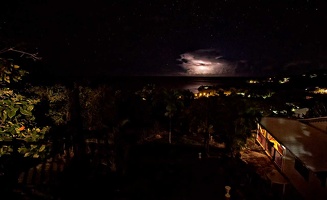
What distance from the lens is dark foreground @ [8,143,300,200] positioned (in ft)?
31.4

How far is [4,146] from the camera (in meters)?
2.86

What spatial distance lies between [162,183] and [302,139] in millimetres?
7387

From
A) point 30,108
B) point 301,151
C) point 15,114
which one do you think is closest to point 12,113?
point 15,114

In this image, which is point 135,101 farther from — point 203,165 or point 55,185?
point 55,185

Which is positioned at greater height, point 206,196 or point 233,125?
point 233,125

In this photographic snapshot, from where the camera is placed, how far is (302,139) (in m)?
12.2

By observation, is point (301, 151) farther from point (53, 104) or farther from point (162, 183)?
point (53, 104)

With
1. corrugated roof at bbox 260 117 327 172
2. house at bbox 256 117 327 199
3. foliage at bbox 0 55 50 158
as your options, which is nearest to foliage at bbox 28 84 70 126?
corrugated roof at bbox 260 117 327 172

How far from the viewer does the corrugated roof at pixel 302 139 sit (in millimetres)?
9711

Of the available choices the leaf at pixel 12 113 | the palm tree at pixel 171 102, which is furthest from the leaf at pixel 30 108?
the palm tree at pixel 171 102

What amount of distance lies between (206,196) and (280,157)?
5710mm

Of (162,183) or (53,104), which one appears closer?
(162,183)

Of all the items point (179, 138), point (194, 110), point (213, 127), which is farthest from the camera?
point (179, 138)

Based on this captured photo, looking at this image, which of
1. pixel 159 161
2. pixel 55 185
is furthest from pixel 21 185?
pixel 159 161
